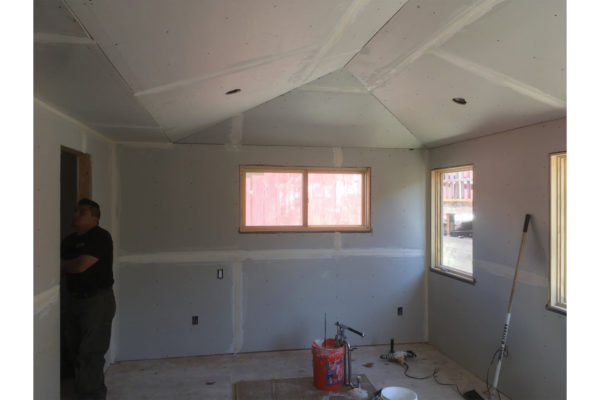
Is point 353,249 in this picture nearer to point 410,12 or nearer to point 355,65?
point 355,65

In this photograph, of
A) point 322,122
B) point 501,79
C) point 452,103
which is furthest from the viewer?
point 322,122

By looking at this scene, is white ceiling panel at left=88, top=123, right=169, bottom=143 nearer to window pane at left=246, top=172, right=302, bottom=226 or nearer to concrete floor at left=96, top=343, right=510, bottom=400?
window pane at left=246, top=172, right=302, bottom=226

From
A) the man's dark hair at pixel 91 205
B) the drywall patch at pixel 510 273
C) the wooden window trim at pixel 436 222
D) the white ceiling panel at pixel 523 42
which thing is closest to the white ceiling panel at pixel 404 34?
the white ceiling panel at pixel 523 42

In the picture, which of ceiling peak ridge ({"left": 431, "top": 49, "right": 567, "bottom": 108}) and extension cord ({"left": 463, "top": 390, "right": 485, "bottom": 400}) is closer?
ceiling peak ridge ({"left": 431, "top": 49, "right": 567, "bottom": 108})

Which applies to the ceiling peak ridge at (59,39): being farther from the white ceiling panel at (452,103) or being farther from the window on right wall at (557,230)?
the window on right wall at (557,230)

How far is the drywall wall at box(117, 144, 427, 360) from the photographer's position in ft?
13.4

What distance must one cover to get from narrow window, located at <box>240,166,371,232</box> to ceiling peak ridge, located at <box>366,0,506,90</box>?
150cm

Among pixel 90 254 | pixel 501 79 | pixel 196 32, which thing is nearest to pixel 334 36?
pixel 196 32

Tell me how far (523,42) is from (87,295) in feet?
11.2

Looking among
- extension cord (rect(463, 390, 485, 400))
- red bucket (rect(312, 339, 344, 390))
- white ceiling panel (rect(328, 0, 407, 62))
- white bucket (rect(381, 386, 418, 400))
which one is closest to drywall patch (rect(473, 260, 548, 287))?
extension cord (rect(463, 390, 485, 400))

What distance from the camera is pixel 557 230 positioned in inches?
114

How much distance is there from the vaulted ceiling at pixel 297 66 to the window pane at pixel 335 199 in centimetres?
70

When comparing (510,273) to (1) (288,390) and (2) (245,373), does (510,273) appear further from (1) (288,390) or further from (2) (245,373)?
(2) (245,373)
